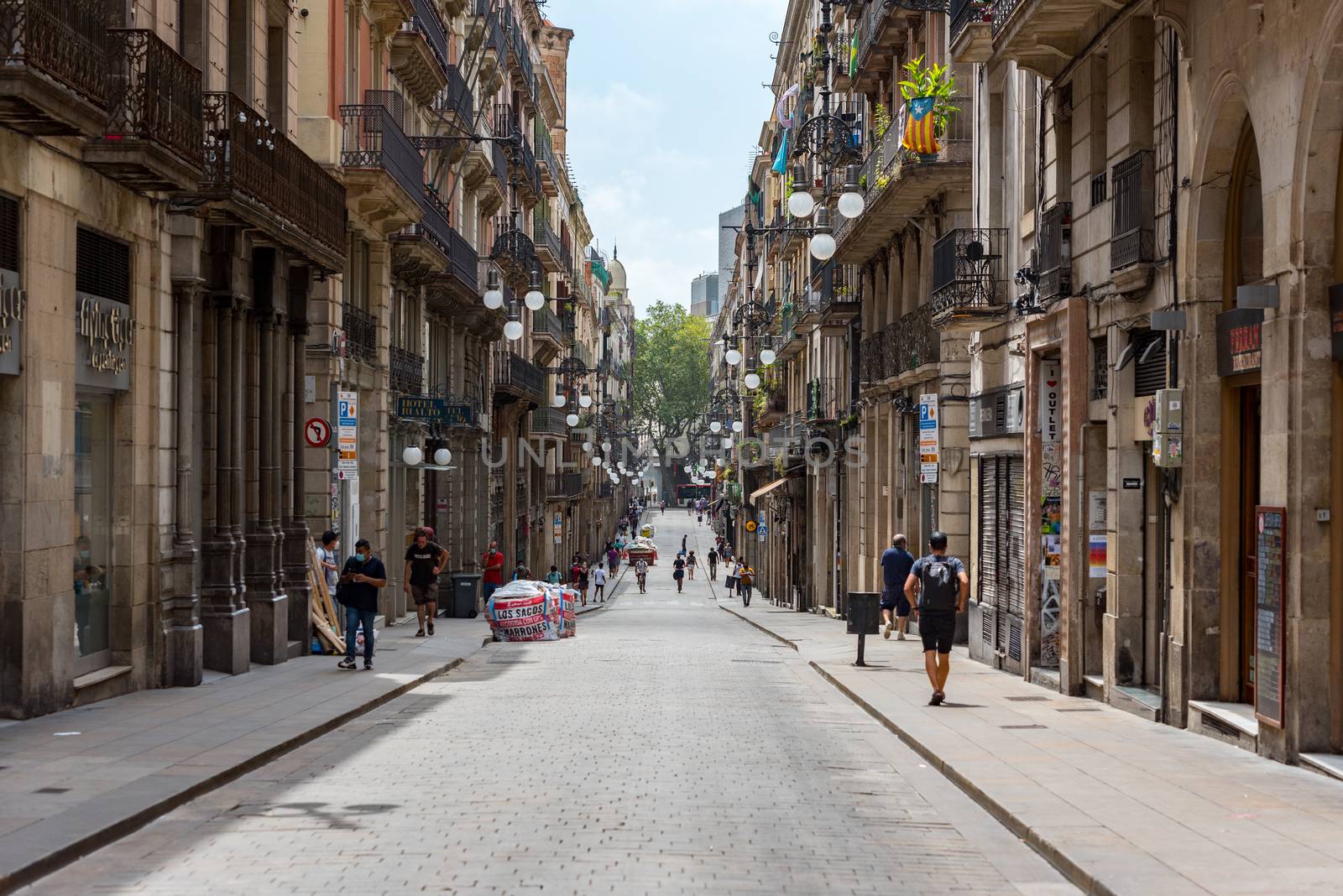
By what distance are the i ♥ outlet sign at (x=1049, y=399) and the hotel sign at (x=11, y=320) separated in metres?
11.1

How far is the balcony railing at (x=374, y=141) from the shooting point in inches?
1032

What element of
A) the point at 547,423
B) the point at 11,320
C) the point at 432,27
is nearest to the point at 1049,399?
the point at 11,320

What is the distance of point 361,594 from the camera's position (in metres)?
20.3

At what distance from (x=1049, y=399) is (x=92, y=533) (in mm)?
10640

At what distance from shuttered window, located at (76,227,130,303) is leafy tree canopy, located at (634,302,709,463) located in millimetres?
128207

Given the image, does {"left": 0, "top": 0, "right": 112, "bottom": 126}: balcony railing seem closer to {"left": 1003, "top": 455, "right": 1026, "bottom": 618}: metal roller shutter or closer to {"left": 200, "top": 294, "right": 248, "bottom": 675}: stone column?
{"left": 200, "top": 294, "right": 248, "bottom": 675}: stone column

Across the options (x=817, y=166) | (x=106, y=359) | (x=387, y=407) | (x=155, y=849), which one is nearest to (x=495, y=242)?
(x=817, y=166)

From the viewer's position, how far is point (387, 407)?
3050 cm

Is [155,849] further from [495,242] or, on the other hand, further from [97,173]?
[495,242]

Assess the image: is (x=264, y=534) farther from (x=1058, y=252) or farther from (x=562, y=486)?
(x=562, y=486)

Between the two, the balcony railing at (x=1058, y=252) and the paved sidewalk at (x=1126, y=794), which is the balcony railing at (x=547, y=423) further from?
the paved sidewalk at (x=1126, y=794)

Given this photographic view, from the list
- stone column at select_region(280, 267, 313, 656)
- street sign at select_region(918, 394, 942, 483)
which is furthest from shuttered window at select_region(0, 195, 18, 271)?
street sign at select_region(918, 394, 942, 483)

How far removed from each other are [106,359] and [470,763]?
6.29 m

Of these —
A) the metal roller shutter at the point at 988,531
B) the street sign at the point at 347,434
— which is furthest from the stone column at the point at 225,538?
the metal roller shutter at the point at 988,531
